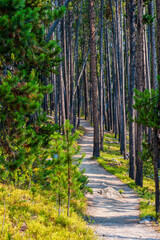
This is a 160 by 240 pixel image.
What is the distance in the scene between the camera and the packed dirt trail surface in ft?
18.3

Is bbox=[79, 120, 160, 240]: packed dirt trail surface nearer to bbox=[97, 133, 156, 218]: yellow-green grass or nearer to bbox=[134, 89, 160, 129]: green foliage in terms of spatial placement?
bbox=[97, 133, 156, 218]: yellow-green grass

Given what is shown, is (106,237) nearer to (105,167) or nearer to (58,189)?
(58,189)

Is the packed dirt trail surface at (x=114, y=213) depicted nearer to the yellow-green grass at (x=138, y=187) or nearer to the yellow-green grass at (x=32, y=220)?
the yellow-green grass at (x=138, y=187)

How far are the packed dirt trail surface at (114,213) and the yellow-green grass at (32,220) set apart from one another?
88 centimetres

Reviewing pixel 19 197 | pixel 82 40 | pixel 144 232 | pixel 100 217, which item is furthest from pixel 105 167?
pixel 82 40

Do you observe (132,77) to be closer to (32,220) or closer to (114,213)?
(114,213)

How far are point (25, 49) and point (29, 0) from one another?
4.32 feet

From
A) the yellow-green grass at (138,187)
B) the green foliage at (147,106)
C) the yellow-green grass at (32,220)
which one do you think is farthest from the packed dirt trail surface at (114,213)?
the green foliage at (147,106)

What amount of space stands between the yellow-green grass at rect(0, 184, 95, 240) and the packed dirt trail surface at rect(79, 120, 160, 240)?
2.88ft

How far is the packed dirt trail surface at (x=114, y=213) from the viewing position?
18.3 ft

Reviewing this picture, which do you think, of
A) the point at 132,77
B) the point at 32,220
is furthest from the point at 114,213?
the point at 132,77

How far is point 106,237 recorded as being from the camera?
5293mm

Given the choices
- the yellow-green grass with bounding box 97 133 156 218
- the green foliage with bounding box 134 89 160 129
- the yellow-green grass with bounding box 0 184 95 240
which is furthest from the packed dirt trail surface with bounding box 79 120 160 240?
the green foliage with bounding box 134 89 160 129

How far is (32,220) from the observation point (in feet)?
15.1
